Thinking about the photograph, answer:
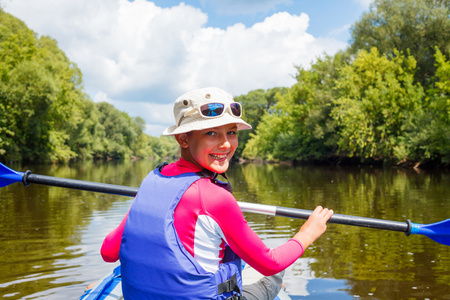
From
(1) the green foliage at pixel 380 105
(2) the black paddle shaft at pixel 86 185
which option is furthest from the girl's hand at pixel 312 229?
(1) the green foliage at pixel 380 105

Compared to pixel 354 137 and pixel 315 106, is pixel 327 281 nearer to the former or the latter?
pixel 354 137

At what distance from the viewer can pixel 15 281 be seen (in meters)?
4.04

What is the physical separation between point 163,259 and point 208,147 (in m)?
0.57

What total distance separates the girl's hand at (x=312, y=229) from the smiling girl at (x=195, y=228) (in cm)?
2

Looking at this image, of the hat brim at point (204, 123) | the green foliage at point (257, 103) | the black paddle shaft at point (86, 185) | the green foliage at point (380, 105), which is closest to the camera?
the hat brim at point (204, 123)

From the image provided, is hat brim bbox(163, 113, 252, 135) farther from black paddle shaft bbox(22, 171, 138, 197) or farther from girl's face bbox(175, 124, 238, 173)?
black paddle shaft bbox(22, 171, 138, 197)

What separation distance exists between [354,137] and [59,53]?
29386mm

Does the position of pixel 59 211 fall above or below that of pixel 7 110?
below

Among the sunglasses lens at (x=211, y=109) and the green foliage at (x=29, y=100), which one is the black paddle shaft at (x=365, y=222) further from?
the green foliage at (x=29, y=100)

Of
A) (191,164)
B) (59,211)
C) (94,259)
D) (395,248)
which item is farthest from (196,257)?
(59,211)

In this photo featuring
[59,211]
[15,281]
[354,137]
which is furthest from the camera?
[354,137]

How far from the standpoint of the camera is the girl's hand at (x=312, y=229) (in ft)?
6.48

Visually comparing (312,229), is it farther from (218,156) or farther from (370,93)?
(370,93)

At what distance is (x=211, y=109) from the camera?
186 cm
